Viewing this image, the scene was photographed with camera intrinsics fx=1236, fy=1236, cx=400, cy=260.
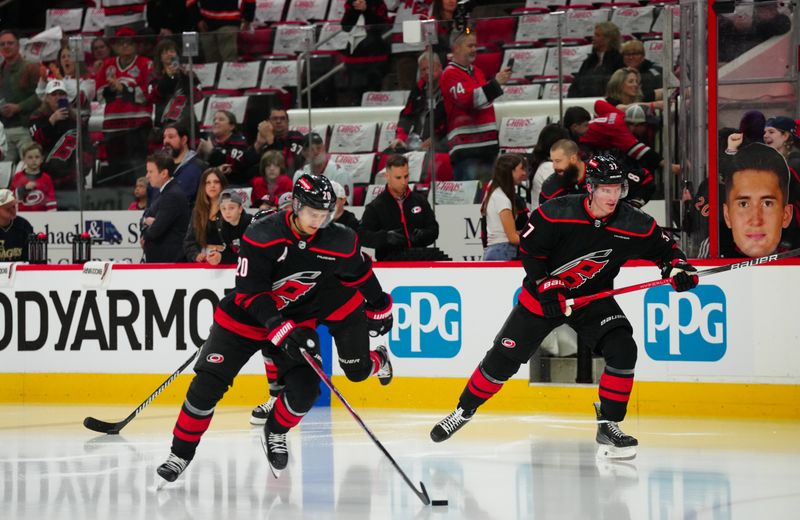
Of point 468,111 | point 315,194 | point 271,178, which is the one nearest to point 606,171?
point 315,194

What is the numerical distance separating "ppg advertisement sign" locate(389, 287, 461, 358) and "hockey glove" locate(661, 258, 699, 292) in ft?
6.53

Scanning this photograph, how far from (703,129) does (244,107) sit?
310cm

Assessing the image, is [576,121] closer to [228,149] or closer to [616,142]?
[616,142]

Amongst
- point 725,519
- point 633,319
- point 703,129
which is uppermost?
point 703,129

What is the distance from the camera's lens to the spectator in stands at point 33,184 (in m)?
8.54

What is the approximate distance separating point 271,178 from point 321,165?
0.35 m

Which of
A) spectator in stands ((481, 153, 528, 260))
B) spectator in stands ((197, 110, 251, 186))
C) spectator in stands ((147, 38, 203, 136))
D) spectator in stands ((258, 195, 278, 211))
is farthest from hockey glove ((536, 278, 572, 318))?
spectator in stands ((147, 38, 203, 136))

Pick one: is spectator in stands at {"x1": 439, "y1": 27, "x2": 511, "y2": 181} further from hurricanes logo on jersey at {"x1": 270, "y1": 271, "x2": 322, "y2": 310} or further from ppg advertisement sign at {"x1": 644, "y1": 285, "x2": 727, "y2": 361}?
hurricanes logo on jersey at {"x1": 270, "y1": 271, "x2": 322, "y2": 310}

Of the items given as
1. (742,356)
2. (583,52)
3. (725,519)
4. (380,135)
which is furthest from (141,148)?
(725,519)

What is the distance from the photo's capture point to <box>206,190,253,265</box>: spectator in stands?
7430 millimetres

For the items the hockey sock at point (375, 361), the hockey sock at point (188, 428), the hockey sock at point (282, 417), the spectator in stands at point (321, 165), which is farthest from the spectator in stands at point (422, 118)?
the hockey sock at point (188, 428)

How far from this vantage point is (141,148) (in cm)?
845

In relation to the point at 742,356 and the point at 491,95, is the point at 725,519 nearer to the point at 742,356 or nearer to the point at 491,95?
the point at 742,356

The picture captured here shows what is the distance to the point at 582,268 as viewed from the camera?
5488mm
